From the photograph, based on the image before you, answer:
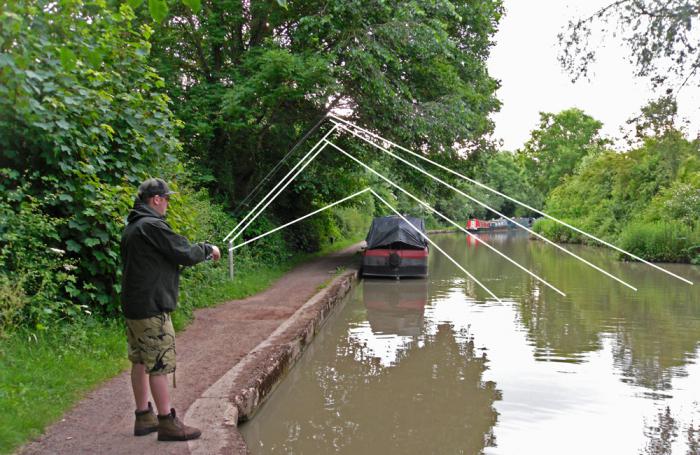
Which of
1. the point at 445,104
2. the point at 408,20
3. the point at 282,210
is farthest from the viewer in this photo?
the point at 282,210

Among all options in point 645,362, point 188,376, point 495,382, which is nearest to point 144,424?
point 188,376

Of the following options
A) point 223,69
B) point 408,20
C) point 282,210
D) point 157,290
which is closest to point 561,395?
point 157,290

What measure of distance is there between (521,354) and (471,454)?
12.8ft

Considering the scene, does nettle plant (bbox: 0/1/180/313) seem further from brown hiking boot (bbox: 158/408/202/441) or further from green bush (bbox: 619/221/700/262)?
green bush (bbox: 619/221/700/262)

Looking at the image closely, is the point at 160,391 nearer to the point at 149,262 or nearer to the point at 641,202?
the point at 149,262

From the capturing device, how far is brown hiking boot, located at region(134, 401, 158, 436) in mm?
4547

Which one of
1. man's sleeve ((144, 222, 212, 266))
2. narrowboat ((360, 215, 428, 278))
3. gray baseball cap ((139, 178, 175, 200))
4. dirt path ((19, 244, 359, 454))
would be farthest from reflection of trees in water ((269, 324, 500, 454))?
narrowboat ((360, 215, 428, 278))

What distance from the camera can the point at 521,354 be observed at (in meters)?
8.91

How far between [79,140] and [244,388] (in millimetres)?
3348

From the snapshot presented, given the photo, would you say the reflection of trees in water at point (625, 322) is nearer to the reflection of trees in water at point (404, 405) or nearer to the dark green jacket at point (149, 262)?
the reflection of trees in water at point (404, 405)

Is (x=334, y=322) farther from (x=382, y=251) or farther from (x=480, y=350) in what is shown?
(x=382, y=251)

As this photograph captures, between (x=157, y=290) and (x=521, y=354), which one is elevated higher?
(x=157, y=290)

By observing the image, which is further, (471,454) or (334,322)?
(334,322)

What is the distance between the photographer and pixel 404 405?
6.56m
